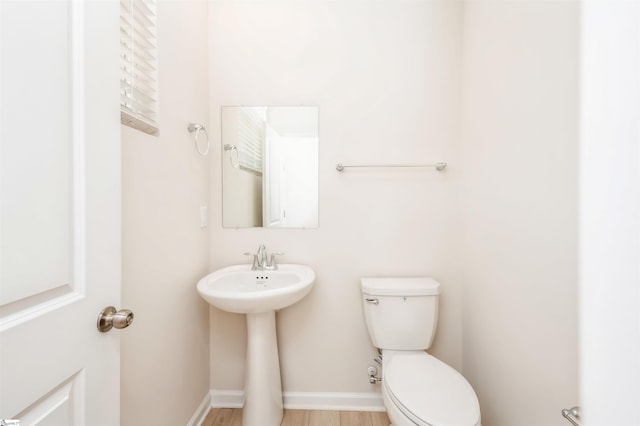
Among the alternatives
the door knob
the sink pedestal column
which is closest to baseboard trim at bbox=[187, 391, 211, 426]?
the sink pedestal column

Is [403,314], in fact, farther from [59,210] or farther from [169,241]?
[59,210]

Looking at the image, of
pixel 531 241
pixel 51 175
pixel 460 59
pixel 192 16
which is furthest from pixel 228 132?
pixel 531 241

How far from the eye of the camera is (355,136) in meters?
1.54

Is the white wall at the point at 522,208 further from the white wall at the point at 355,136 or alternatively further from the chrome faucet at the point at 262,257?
the chrome faucet at the point at 262,257

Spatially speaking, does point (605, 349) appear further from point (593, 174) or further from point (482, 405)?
point (482, 405)

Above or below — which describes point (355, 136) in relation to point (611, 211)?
above

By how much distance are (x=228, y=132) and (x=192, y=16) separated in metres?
0.58

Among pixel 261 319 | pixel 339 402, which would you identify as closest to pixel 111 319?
pixel 261 319

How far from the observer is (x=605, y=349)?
1.07 ft

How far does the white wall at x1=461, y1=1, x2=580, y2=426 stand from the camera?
2.74 feet

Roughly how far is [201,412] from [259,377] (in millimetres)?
431

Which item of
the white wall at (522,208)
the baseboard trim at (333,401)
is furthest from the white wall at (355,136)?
the white wall at (522,208)

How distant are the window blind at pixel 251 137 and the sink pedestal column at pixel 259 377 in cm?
84

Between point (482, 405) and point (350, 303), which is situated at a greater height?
point (350, 303)
